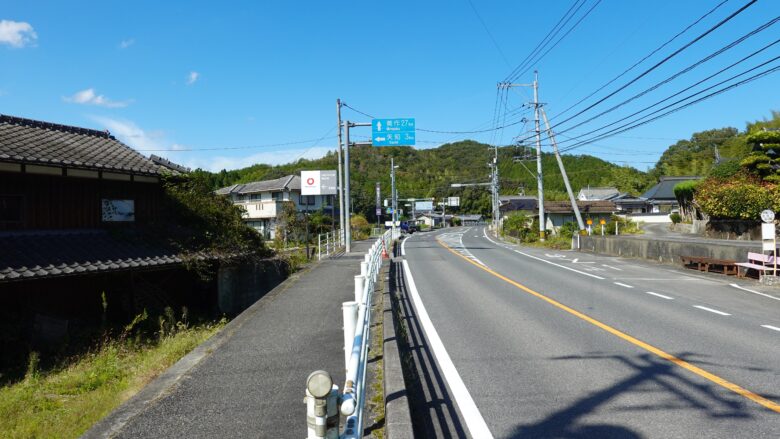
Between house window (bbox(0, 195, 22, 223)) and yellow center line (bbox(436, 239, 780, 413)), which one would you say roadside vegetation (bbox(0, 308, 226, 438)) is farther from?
yellow center line (bbox(436, 239, 780, 413))

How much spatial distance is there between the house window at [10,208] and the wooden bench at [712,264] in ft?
61.9

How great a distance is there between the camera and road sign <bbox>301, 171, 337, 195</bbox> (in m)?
30.8

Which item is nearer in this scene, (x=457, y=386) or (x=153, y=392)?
(x=153, y=392)

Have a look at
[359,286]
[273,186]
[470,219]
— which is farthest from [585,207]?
[470,219]

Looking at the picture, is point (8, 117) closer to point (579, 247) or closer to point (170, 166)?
point (170, 166)

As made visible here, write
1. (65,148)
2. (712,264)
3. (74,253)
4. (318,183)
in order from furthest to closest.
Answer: (318,183)
(712,264)
(65,148)
(74,253)

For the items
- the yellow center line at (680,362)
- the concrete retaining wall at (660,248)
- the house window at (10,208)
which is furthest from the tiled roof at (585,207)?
the house window at (10,208)

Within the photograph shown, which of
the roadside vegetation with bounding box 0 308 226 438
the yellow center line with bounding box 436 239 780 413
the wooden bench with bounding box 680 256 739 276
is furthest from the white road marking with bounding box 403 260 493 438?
the wooden bench with bounding box 680 256 739 276

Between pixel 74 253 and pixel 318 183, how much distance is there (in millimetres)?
20735

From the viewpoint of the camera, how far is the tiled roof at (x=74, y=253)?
932 centimetres

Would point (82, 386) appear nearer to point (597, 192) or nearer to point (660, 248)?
point (660, 248)

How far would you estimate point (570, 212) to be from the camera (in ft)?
162

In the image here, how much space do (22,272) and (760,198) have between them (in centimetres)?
3441

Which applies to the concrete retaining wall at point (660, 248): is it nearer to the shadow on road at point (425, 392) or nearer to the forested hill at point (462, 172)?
the shadow on road at point (425, 392)
